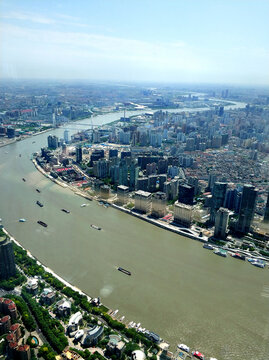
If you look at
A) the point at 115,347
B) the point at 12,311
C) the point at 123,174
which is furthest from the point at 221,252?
the point at 123,174

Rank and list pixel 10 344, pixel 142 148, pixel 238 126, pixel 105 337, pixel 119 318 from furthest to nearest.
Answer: pixel 238 126 < pixel 142 148 < pixel 119 318 < pixel 105 337 < pixel 10 344

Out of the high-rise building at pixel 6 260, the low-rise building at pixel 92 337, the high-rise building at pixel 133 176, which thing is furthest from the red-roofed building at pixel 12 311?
the high-rise building at pixel 133 176

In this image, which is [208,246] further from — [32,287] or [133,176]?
[133,176]

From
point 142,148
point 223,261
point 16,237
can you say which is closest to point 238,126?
point 142,148

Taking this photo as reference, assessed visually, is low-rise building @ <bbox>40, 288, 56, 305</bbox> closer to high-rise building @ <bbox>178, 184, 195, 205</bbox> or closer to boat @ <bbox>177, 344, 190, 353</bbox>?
boat @ <bbox>177, 344, 190, 353</bbox>

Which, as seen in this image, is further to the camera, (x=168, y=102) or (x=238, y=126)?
(x=168, y=102)

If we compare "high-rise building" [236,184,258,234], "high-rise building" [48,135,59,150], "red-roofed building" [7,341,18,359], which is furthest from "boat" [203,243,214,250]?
"high-rise building" [48,135,59,150]

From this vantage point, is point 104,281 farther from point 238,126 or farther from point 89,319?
point 238,126

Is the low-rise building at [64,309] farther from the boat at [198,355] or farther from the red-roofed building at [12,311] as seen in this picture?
the boat at [198,355]
